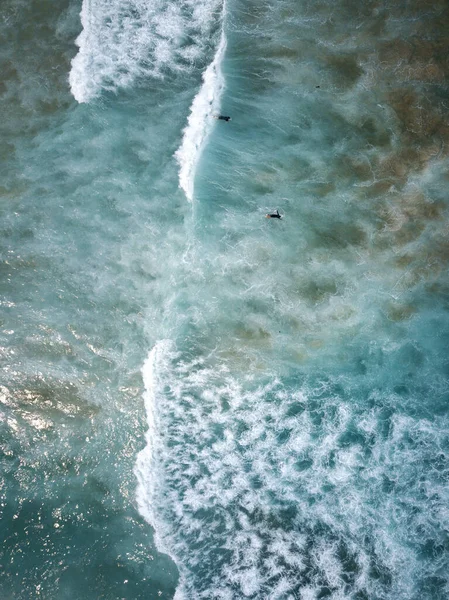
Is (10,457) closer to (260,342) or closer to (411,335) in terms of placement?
(260,342)

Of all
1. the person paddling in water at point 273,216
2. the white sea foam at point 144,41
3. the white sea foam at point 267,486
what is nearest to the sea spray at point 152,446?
the white sea foam at point 267,486

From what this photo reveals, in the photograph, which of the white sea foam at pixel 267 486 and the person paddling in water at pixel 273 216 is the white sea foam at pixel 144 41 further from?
the white sea foam at pixel 267 486

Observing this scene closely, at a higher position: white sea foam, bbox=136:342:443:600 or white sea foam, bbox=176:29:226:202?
Result: white sea foam, bbox=176:29:226:202

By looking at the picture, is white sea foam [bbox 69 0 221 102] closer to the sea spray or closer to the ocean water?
the ocean water

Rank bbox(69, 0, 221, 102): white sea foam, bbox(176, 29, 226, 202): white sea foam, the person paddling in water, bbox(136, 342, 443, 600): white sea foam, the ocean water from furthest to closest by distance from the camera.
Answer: bbox(69, 0, 221, 102): white sea foam → bbox(176, 29, 226, 202): white sea foam → the person paddling in water → the ocean water → bbox(136, 342, 443, 600): white sea foam

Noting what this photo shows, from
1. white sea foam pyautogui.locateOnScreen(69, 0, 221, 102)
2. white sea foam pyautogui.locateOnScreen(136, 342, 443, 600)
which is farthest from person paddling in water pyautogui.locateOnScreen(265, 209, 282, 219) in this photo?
white sea foam pyautogui.locateOnScreen(69, 0, 221, 102)

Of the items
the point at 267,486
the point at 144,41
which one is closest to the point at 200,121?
the point at 144,41

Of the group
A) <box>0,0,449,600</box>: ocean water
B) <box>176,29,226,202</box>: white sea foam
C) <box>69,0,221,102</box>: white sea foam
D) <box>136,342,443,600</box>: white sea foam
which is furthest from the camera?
<box>69,0,221,102</box>: white sea foam

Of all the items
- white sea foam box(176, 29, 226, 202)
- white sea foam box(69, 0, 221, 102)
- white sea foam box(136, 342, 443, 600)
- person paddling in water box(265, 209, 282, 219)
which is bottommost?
white sea foam box(136, 342, 443, 600)
